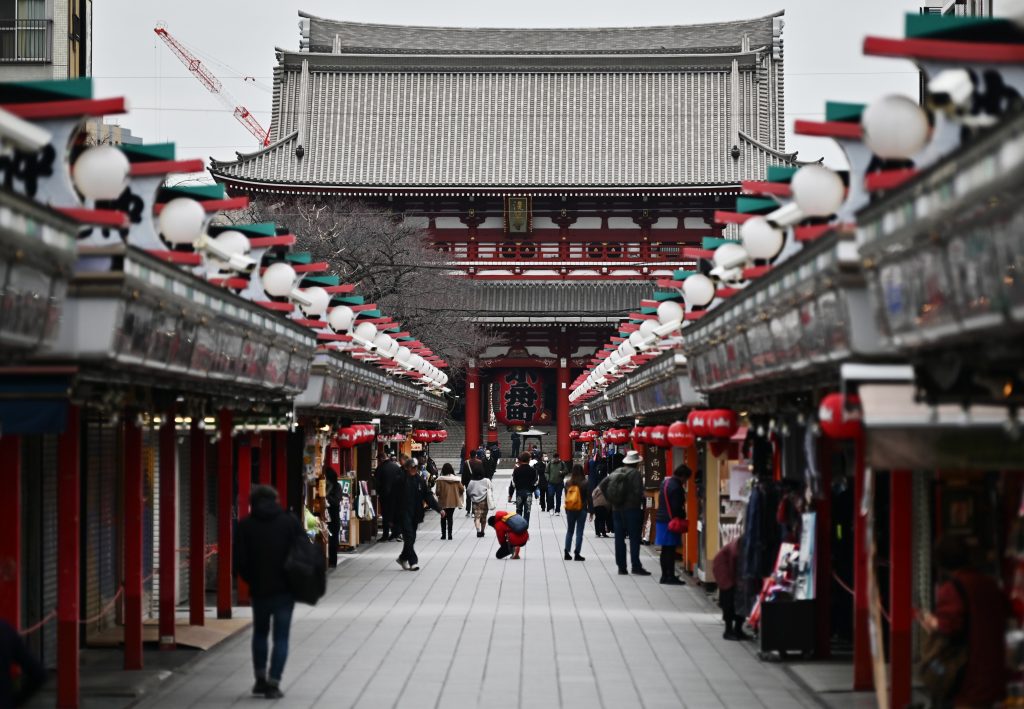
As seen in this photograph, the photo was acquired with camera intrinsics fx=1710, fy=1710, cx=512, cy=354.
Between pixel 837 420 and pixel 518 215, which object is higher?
pixel 518 215

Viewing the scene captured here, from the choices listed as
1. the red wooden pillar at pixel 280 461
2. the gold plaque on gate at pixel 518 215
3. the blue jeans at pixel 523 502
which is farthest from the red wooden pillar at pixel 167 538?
the gold plaque on gate at pixel 518 215

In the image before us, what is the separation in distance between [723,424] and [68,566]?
701cm

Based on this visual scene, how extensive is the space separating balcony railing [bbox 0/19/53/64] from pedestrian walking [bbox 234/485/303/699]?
30.3m

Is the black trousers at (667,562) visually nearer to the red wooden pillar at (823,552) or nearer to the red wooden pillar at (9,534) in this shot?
the red wooden pillar at (823,552)

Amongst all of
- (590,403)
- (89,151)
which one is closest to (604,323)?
(590,403)

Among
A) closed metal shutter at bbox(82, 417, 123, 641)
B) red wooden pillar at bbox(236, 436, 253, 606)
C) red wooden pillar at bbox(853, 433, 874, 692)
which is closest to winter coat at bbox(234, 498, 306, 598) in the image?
closed metal shutter at bbox(82, 417, 123, 641)

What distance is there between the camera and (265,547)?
41.8 feet

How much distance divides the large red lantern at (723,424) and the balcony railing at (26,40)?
1108 inches

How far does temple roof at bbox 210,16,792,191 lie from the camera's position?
189ft

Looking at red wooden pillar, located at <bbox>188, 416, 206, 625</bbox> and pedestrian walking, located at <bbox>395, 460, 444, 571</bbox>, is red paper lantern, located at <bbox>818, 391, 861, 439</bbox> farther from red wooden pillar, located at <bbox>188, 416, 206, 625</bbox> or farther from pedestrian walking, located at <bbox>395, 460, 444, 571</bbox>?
pedestrian walking, located at <bbox>395, 460, 444, 571</bbox>

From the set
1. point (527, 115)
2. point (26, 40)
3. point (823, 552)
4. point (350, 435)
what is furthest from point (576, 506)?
point (527, 115)

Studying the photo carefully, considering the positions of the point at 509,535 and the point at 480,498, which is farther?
the point at 480,498

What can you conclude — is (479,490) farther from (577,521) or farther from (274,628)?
(274,628)

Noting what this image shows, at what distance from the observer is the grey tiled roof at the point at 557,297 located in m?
56.5
